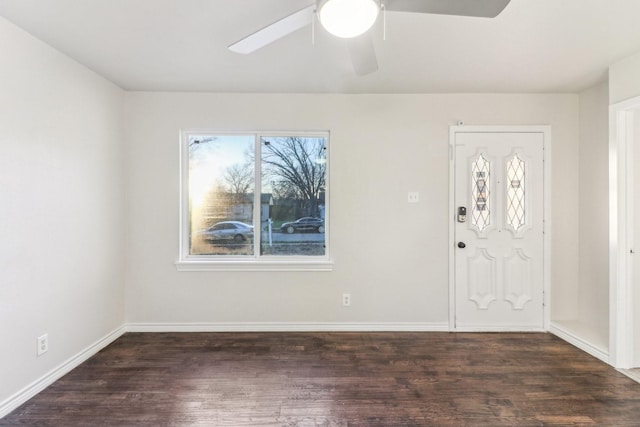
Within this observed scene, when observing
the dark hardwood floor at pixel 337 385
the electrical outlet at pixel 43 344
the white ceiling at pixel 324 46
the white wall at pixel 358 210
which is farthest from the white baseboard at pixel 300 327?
the white ceiling at pixel 324 46

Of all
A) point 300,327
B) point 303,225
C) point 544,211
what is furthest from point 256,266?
point 544,211

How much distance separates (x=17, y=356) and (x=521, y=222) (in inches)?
165

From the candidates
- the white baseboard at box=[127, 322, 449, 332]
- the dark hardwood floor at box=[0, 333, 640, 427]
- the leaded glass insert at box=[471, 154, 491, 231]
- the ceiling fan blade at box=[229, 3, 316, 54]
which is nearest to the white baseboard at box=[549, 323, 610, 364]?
the dark hardwood floor at box=[0, 333, 640, 427]

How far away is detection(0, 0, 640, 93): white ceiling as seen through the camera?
1.80 metres

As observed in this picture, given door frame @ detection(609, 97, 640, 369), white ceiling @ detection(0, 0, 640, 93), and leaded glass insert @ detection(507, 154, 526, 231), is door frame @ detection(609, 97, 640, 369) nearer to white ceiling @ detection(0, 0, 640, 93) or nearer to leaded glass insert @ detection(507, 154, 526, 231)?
white ceiling @ detection(0, 0, 640, 93)

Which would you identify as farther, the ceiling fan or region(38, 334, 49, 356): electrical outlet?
region(38, 334, 49, 356): electrical outlet

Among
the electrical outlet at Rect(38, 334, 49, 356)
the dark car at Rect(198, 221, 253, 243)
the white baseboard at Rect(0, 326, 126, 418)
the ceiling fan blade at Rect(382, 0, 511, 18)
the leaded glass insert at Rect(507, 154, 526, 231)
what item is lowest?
the white baseboard at Rect(0, 326, 126, 418)

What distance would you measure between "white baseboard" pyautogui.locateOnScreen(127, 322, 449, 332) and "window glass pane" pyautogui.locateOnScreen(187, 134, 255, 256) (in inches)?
28.3

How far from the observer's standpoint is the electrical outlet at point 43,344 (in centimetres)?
216

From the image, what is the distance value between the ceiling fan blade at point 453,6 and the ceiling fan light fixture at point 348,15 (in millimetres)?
135

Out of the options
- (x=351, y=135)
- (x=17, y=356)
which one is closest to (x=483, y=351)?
(x=351, y=135)

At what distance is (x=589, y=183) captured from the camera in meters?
3.02

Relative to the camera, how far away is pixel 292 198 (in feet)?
10.7

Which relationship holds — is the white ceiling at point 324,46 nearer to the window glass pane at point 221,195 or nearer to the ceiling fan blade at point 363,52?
the ceiling fan blade at point 363,52
